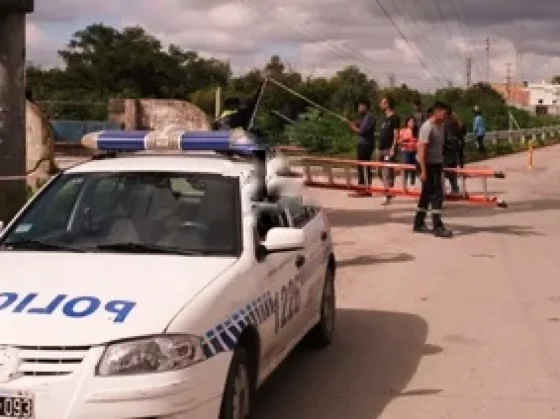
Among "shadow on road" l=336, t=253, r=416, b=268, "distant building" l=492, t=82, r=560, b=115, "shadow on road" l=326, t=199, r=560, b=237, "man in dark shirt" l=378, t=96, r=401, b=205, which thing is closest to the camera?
"shadow on road" l=336, t=253, r=416, b=268

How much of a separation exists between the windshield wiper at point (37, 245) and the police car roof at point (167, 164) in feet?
2.39

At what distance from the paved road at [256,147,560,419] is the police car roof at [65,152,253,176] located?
143cm

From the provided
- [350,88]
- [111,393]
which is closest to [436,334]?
[111,393]

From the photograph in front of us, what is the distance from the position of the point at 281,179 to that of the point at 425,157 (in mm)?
6901

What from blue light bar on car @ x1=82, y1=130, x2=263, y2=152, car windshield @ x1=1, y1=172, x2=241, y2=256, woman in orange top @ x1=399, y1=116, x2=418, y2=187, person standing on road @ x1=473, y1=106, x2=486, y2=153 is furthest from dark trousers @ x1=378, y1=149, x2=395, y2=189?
person standing on road @ x1=473, y1=106, x2=486, y2=153

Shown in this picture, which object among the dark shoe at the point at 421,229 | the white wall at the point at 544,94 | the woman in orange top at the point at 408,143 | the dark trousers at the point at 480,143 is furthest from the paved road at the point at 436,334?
the white wall at the point at 544,94

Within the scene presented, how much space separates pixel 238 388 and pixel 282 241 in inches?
36.4

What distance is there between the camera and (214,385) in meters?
4.41

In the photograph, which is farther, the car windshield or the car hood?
the car windshield

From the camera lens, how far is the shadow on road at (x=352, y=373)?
579 centimetres

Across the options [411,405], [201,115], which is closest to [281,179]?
[411,405]

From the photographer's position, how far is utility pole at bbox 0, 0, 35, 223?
31.9 ft

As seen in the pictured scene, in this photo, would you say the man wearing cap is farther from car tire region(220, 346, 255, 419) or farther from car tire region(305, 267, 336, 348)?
car tire region(220, 346, 255, 419)

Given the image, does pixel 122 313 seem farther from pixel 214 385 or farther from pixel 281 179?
pixel 281 179
